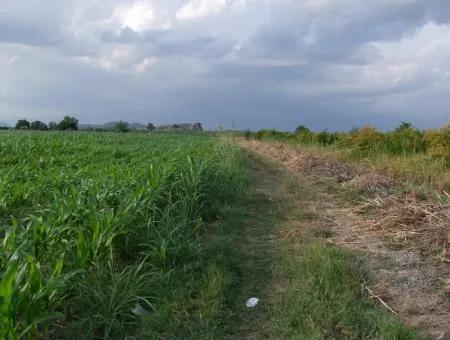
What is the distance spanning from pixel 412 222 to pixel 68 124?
59517mm

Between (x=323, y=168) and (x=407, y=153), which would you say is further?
(x=407, y=153)

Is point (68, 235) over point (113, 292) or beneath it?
over

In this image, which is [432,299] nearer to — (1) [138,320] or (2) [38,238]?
(1) [138,320]

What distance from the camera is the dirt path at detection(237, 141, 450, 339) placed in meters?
3.81

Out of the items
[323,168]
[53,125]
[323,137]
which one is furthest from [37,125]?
[323,168]

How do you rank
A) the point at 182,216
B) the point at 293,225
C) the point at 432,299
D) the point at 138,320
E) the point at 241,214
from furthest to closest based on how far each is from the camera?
the point at 241,214 < the point at 293,225 < the point at 182,216 < the point at 432,299 < the point at 138,320

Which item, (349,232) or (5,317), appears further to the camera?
(349,232)

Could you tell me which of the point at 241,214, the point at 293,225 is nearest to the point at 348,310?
the point at 293,225

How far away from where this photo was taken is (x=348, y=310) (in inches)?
146

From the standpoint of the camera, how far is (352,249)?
17.5 feet

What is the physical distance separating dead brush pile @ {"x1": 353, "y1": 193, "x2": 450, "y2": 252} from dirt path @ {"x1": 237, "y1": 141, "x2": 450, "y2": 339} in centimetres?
11

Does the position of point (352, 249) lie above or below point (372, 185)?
below

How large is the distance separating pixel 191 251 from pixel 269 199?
3.87m

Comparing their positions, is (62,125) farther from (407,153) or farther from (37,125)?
(407,153)
